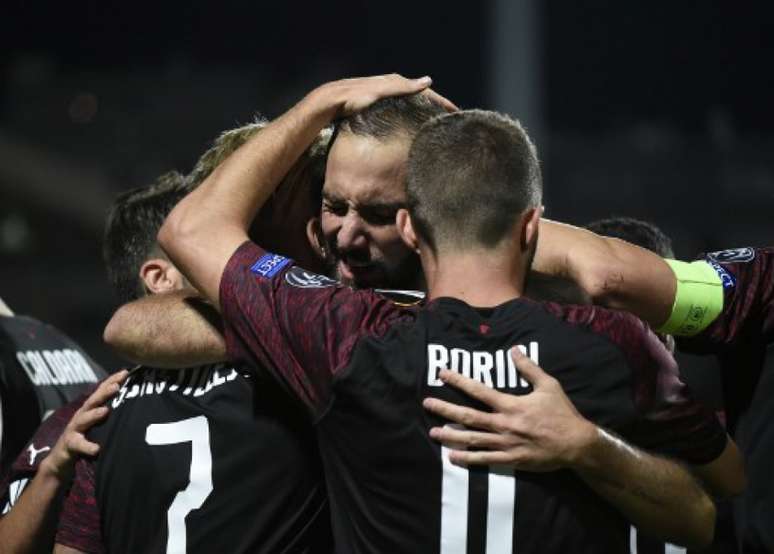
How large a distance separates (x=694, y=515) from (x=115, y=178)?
6.20m

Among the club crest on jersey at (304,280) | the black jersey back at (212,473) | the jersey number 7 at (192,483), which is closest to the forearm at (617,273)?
the club crest on jersey at (304,280)

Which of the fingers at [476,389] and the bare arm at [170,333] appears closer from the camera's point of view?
the fingers at [476,389]

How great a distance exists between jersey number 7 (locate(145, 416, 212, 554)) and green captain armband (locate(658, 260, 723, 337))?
33.3 inches

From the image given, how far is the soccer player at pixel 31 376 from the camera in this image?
135 inches

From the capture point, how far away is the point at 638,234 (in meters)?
3.19

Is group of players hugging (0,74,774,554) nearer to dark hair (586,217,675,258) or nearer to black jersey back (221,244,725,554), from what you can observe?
black jersey back (221,244,725,554)

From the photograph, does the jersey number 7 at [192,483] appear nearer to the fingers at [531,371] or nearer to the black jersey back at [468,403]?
the black jersey back at [468,403]

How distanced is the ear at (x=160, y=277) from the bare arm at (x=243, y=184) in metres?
0.63

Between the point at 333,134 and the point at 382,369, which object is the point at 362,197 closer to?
the point at 333,134

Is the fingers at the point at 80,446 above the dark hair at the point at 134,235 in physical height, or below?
below

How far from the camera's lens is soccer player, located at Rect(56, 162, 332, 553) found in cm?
227

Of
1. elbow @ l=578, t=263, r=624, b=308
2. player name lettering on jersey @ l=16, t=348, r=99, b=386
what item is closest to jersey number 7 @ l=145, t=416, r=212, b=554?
elbow @ l=578, t=263, r=624, b=308

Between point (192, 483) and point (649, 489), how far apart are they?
81 centimetres

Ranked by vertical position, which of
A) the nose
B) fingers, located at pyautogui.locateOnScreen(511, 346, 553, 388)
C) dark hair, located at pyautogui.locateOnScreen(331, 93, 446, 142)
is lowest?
fingers, located at pyautogui.locateOnScreen(511, 346, 553, 388)
